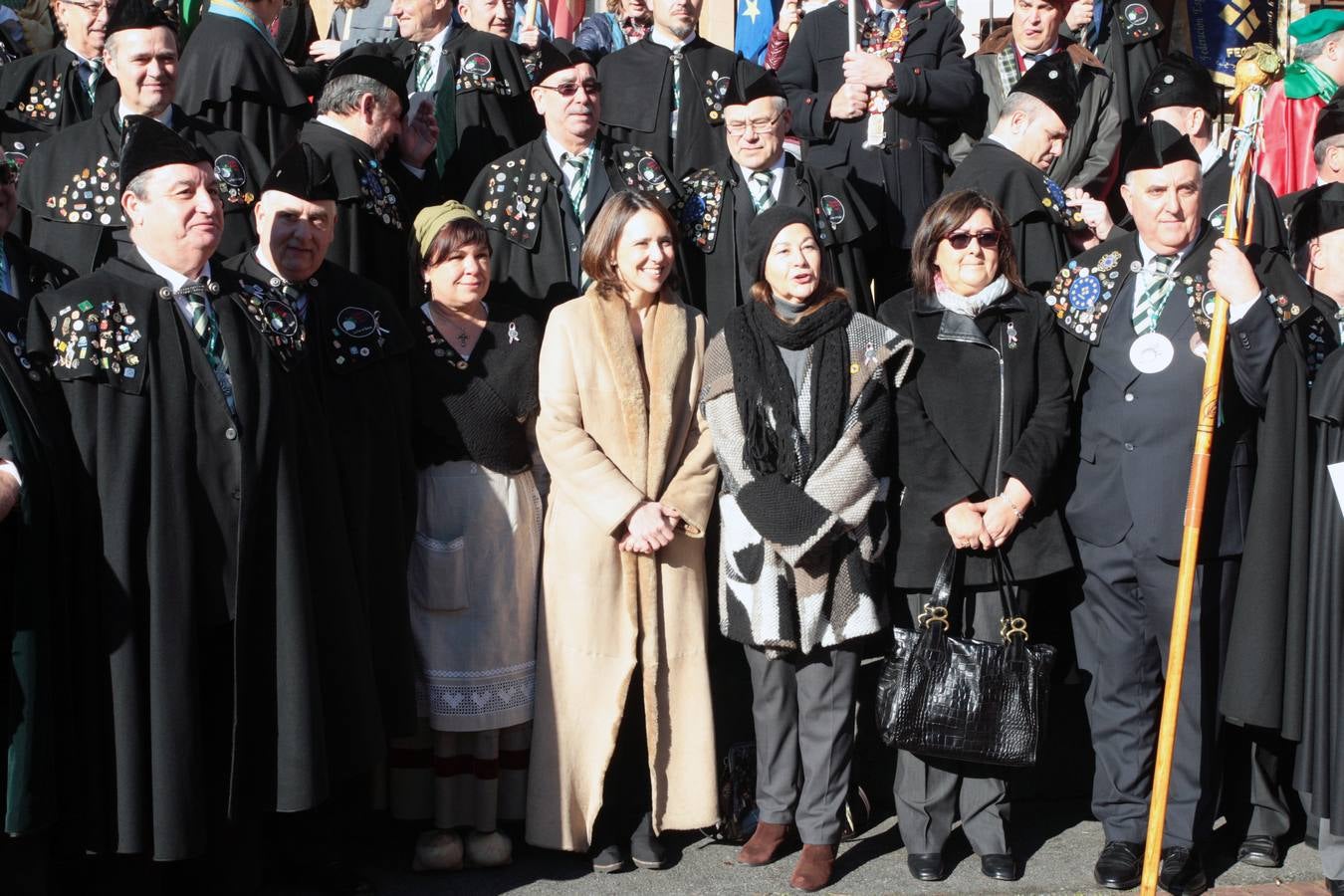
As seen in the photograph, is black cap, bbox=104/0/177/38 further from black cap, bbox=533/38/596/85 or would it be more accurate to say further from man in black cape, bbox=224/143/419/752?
black cap, bbox=533/38/596/85

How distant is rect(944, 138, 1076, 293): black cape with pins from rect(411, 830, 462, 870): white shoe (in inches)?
113

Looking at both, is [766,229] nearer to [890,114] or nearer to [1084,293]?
[1084,293]

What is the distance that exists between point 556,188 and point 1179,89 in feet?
8.55

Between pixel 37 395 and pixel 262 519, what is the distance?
2.15 ft

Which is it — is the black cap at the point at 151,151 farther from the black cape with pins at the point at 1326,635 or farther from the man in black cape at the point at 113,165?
the black cape with pins at the point at 1326,635

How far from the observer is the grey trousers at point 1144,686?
194 inches

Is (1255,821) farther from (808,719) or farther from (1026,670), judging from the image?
(808,719)

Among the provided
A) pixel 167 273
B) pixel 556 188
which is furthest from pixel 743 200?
pixel 167 273

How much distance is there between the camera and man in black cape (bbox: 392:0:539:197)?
21.8ft

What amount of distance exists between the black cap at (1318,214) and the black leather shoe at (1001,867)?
2227 millimetres

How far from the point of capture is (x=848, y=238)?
590 centimetres

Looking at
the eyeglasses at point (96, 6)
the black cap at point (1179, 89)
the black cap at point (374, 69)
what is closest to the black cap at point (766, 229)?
the black cap at point (374, 69)

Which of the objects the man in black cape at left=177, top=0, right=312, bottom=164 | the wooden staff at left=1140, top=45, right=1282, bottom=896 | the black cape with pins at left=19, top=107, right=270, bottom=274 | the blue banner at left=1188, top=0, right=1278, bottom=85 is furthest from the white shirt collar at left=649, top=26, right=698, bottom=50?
the blue banner at left=1188, top=0, right=1278, bottom=85

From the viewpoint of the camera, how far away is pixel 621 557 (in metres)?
4.96
